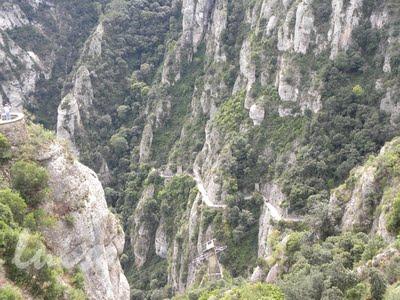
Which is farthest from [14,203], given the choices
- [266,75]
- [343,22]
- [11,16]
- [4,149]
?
[11,16]

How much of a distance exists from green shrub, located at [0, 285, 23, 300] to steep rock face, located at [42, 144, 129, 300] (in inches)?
303

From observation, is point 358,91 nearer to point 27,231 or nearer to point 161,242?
point 161,242

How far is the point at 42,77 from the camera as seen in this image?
5512 inches

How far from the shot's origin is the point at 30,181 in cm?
3278

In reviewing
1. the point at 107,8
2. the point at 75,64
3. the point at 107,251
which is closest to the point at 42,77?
the point at 75,64

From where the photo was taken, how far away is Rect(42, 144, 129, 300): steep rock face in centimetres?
3412

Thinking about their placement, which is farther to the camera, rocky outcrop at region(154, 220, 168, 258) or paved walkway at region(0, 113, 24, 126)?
rocky outcrop at region(154, 220, 168, 258)

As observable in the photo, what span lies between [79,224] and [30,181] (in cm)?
445

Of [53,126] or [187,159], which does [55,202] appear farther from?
[53,126]

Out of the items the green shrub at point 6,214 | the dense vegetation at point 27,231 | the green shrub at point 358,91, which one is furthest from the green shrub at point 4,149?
the green shrub at point 358,91

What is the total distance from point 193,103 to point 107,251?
8146 centimetres

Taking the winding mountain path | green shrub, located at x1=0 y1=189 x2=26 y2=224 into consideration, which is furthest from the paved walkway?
the winding mountain path

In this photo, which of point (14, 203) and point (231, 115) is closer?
point (14, 203)

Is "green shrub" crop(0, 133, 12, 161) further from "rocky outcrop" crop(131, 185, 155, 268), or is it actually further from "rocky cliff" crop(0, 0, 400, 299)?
"rocky outcrop" crop(131, 185, 155, 268)
